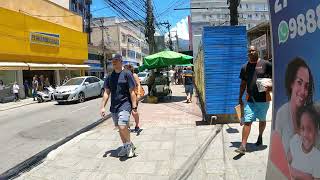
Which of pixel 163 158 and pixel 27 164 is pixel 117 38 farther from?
pixel 163 158

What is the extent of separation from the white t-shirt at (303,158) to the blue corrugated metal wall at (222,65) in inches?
300

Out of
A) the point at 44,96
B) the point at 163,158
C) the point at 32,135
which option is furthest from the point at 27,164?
the point at 44,96

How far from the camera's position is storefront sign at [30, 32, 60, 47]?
3147cm

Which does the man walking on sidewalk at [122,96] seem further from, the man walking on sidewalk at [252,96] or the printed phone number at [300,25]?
the printed phone number at [300,25]

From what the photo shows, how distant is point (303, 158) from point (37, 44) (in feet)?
103

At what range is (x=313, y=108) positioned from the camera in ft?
6.89

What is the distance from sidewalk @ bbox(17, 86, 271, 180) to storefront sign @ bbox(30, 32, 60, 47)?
23.3 m

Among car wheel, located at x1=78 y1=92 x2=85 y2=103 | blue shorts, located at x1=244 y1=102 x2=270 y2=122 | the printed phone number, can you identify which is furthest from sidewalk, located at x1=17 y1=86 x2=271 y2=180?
car wheel, located at x1=78 y1=92 x2=85 y2=103

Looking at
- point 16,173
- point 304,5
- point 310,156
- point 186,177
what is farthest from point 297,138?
point 16,173

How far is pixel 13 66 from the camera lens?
90.9 ft

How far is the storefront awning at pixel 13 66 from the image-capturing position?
2657 cm

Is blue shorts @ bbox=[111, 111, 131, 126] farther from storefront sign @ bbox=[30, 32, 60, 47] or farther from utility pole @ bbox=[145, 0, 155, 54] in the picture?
storefront sign @ bbox=[30, 32, 60, 47]

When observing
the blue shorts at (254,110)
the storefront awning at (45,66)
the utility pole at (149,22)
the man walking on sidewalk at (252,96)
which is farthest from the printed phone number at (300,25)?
the storefront awning at (45,66)

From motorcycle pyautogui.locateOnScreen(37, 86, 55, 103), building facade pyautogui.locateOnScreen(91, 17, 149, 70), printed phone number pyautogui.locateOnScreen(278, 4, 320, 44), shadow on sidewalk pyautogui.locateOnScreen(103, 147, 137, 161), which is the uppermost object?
building facade pyautogui.locateOnScreen(91, 17, 149, 70)
